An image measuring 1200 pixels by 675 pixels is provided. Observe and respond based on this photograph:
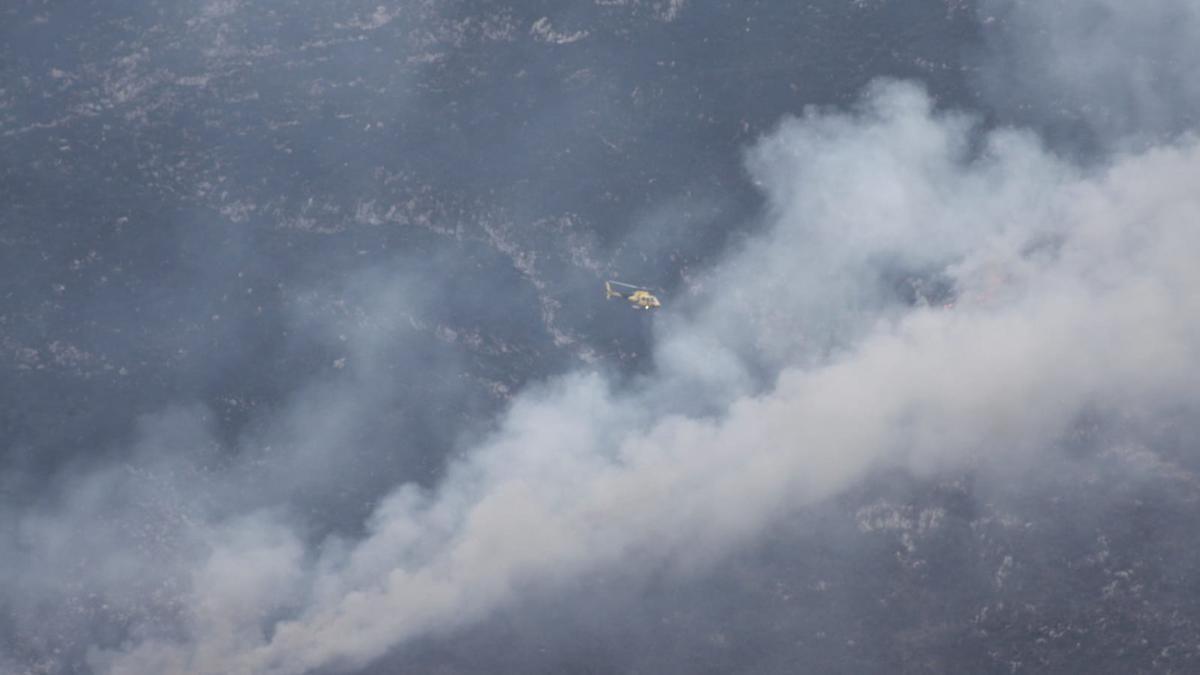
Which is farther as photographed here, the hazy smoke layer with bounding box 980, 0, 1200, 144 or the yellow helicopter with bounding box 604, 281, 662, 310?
the yellow helicopter with bounding box 604, 281, 662, 310

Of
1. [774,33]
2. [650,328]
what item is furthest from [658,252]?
[774,33]

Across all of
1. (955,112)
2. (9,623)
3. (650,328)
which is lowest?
(9,623)

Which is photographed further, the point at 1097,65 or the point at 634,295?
the point at 634,295

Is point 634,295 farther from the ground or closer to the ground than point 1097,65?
closer to the ground

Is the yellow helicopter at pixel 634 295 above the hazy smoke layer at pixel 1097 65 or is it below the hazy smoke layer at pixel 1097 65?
below

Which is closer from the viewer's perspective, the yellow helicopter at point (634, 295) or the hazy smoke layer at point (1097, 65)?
the hazy smoke layer at point (1097, 65)

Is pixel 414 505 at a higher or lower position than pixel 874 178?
lower

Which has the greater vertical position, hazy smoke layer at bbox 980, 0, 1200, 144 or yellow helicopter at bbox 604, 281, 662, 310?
hazy smoke layer at bbox 980, 0, 1200, 144

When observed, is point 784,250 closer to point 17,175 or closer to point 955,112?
point 955,112
